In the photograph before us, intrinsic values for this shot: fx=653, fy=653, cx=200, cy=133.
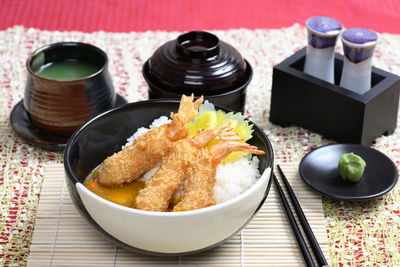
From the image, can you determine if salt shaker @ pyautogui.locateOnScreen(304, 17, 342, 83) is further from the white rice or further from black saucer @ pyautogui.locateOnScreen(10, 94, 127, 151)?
black saucer @ pyautogui.locateOnScreen(10, 94, 127, 151)

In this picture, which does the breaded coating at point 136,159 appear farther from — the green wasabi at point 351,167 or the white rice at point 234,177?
the green wasabi at point 351,167

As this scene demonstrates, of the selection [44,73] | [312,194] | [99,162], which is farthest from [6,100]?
[312,194]

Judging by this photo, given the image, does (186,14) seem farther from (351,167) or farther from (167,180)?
(167,180)

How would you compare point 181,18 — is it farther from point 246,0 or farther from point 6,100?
point 6,100

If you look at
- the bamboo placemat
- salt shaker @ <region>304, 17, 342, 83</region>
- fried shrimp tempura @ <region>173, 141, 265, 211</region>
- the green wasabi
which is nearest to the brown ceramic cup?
the bamboo placemat

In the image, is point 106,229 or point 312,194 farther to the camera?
point 312,194
